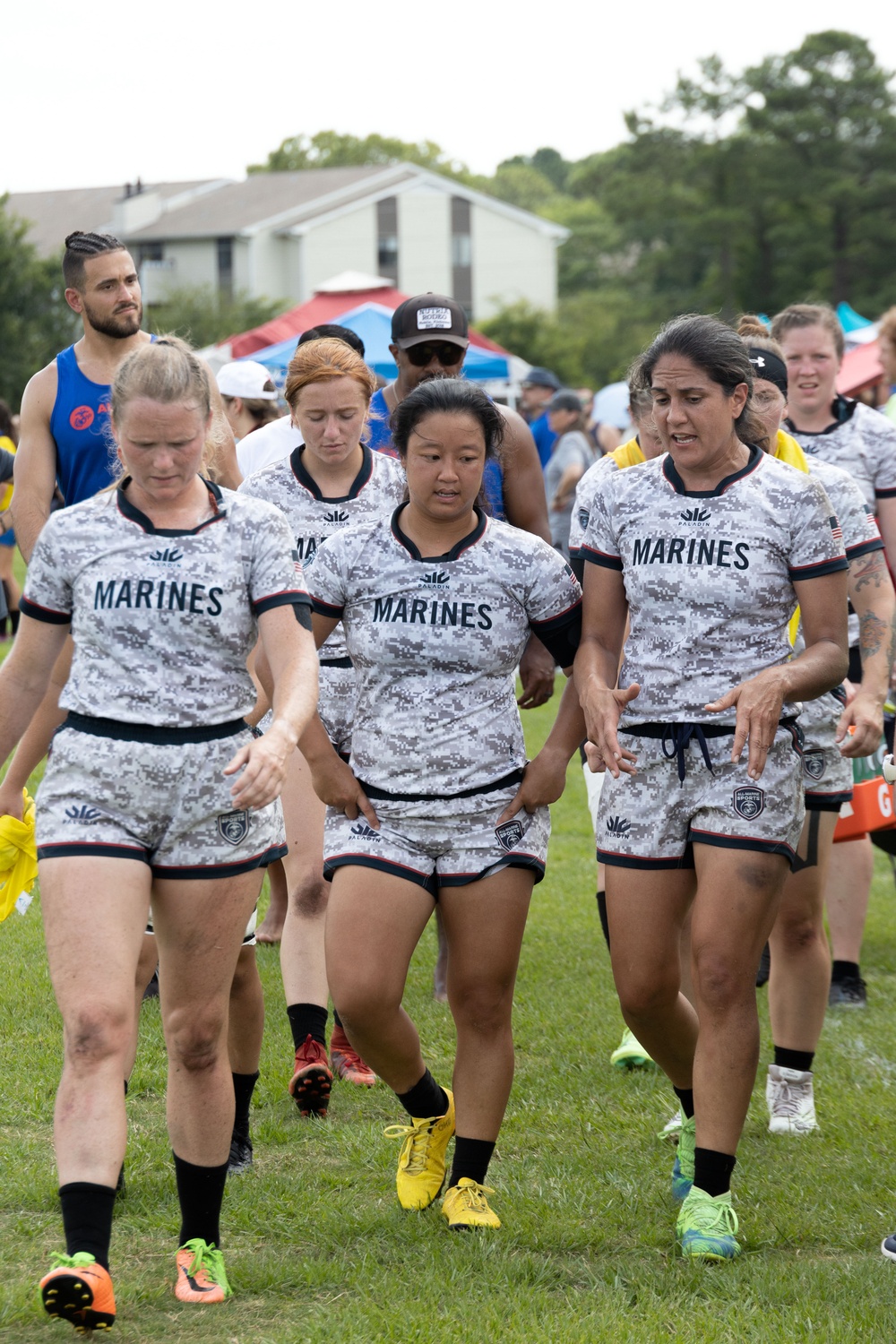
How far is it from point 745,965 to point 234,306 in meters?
53.3

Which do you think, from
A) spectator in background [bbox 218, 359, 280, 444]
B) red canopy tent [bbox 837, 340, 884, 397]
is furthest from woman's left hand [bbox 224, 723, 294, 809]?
red canopy tent [bbox 837, 340, 884, 397]

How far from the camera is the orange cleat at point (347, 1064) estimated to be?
5.54 m

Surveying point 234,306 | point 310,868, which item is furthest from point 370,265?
point 310,868

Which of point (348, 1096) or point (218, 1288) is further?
point (348, 1096)

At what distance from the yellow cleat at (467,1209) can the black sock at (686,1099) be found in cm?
65

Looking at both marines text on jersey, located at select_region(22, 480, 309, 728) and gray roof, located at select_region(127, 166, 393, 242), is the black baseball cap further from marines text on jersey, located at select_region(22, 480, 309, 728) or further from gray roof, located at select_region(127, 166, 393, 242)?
gray roof, located at select_region(127, 166, 393, 242)

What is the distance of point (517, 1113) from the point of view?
5.22 metres

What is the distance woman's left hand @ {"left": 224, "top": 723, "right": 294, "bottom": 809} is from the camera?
3.34m

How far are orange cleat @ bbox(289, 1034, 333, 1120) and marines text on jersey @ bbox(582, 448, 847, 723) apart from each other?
1746mm

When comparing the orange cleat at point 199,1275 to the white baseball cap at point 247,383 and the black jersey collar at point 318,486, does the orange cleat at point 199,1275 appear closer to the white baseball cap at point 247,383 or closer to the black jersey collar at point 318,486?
the black jersey collar at point 318,486

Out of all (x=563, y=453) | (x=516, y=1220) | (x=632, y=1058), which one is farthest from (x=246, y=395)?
(x=563, y=453)

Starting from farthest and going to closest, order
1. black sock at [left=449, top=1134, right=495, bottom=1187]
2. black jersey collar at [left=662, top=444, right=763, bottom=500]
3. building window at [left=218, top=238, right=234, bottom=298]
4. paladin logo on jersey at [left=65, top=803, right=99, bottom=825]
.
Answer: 1. building window at [left=218, top=238, right=234, bottom=298]
2. black sock at [left=449, top=1134, right=495, bottom=1187]
3. black jersey collar at [left=662, top=444, right=763, bottom=500]
4. paladin logo on jersey at [left=65, top=803, right=99, bottom=825]

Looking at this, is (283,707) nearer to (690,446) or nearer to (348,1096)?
(690,446)

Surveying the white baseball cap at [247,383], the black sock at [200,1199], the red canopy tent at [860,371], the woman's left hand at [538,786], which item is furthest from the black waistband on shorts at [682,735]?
the red canopy tent at [860,371]
